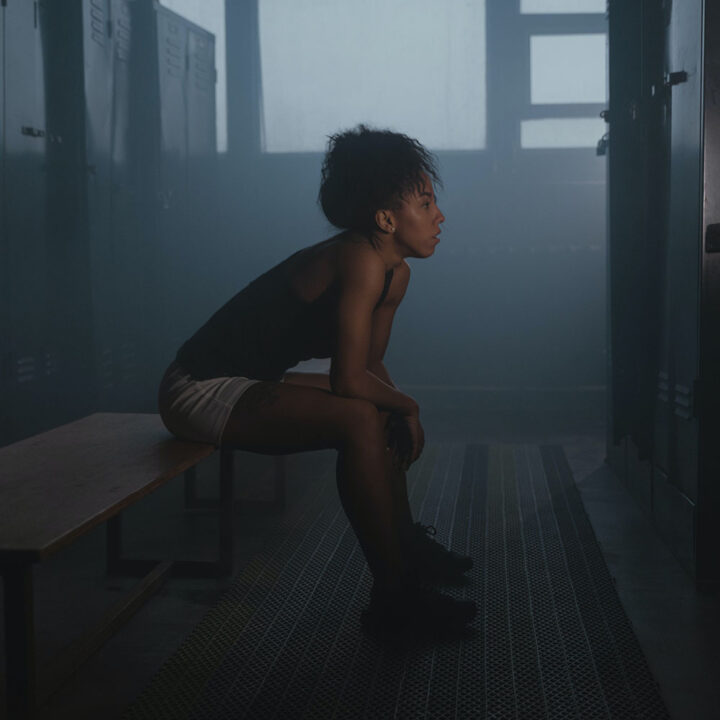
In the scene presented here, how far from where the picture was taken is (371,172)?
1.41 metres

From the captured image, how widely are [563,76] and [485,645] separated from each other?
379 centimetres

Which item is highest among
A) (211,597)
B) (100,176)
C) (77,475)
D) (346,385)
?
(100,176)

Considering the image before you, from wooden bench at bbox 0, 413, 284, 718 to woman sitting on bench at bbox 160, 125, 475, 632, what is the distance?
12 centimetres

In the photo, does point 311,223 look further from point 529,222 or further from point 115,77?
point 115,77

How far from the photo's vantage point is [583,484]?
2631mm

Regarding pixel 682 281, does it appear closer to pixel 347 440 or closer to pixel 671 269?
pixel 671 269

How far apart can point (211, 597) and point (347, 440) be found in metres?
0.54

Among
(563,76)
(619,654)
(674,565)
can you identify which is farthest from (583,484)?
(563,76)

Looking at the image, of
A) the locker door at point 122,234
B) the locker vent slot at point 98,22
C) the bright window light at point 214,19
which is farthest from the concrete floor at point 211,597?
the bright window light at point 214,19

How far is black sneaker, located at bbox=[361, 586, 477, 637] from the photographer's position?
137cm

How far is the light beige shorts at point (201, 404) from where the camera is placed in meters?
1.40

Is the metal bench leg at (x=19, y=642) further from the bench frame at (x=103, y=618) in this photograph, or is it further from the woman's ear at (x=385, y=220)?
the woman's ear at (x=385, y=220)

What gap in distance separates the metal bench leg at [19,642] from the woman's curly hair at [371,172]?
0.81 meters

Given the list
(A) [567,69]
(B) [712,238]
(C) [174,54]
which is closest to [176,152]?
(C) [174,54]
